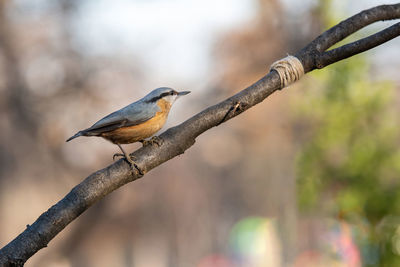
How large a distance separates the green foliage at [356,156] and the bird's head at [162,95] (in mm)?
3766

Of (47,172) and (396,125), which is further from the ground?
(47,172)

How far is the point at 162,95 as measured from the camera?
253 centimetres

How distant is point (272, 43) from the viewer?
35.2ft

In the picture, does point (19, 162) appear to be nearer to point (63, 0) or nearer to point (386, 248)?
point (63, 0)

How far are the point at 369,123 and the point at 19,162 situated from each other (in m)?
5.89

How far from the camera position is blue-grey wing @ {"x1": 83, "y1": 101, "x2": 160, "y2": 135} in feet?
7.36

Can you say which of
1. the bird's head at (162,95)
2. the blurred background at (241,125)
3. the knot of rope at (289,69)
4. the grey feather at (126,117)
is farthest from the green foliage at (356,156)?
the knot of rope at (289,69)

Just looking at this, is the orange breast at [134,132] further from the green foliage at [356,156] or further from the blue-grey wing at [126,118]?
the green foliage at [356,156]

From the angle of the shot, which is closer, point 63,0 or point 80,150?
point 80,150

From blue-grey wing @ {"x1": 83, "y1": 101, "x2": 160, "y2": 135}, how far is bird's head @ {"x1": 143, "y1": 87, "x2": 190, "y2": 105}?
0.05 metres

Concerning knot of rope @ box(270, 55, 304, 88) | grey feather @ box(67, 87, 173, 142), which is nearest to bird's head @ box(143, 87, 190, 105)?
grey feather @ box(67, 87, 173, 142)

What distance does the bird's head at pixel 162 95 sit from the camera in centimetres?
244

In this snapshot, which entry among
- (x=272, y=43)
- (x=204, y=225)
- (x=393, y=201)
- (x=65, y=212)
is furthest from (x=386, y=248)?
(x=204, y=225)

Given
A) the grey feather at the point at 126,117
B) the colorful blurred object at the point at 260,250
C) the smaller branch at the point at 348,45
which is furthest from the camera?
the colorful blurred object at the point at 260,250
